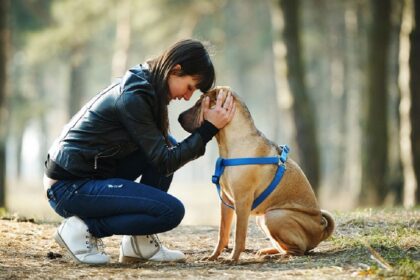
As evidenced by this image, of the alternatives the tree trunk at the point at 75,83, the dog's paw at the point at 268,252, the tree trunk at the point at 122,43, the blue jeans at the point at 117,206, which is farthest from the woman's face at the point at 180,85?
the tree trunk at the point at 75,83

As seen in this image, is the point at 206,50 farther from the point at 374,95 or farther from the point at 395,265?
the point at 374,95

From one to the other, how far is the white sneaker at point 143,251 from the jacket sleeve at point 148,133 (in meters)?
0.67

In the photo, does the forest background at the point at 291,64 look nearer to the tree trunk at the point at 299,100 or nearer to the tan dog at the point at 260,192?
the tree trunk at the point at 299,100

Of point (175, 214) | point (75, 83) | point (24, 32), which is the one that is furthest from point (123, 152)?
point (24, 32)

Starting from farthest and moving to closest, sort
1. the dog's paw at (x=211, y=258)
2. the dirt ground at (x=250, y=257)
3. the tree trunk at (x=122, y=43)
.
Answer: the tree trunk at (x=122, y=43), the dog's paw at (x=211, y=258), the dirt ground at (x=250, y=257)

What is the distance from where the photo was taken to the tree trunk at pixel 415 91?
11.9 metres

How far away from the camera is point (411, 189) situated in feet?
39.4

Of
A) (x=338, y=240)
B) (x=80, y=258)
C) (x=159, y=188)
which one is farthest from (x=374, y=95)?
(x=80, y=258)

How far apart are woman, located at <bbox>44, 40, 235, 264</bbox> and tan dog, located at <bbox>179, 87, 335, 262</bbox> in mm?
292

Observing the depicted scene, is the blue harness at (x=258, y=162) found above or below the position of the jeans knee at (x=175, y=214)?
above

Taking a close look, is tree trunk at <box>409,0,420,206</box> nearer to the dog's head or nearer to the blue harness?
the blue harness

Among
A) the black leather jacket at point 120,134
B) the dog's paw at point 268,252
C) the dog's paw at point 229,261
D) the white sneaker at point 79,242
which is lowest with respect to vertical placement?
the dog's paw at point 268,252

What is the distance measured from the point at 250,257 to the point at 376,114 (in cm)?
911

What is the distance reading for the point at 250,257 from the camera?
5.58m
